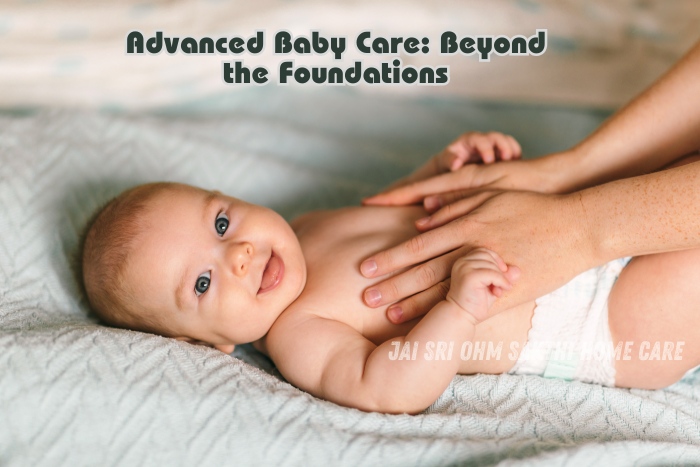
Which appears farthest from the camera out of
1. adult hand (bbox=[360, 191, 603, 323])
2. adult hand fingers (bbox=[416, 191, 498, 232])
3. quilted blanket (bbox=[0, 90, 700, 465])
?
adult hand fingers (bbox=[416, 191, 498, 232])

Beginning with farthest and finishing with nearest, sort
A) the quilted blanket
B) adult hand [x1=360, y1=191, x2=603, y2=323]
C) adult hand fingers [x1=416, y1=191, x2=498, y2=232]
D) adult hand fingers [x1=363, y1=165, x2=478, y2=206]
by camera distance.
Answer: adult hand fingers [x1=363, y1=165, x2=478, y2=206] → adult hand fingers [x1=416, y1=191, x2=498, y2=232] → adult hand [x1=360, y1=191, x2=603, y2=323] → the quilted blanket

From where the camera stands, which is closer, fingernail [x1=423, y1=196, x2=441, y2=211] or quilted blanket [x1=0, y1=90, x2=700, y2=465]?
quilted blanket [x1=0, y1=90, x2=700, y2=465]

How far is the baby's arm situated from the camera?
1118 mm

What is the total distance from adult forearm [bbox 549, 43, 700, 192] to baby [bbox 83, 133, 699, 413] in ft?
0.73

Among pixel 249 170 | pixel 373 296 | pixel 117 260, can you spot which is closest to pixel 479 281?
pixel 373 296

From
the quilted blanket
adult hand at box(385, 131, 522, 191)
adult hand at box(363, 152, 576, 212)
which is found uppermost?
adult hand at box(385, 131, 522, 191)

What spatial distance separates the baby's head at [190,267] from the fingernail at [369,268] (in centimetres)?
13

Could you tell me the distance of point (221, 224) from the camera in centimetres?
131

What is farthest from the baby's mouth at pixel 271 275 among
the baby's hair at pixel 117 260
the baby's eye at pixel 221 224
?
the baby's hair at pixel 117 260

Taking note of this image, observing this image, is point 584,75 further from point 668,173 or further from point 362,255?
point 362,255

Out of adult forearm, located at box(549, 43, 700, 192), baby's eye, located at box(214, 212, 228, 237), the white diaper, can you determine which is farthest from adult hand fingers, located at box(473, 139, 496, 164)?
baby's eye, located at box(214, 212, 228, 237)

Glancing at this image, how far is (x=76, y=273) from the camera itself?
139 centimetres

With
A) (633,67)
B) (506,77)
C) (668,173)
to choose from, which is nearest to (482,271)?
(668,173)

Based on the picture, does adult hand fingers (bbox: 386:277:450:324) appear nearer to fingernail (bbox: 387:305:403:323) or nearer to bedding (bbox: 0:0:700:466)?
fingernail (bbox: 387:305:403:323)
